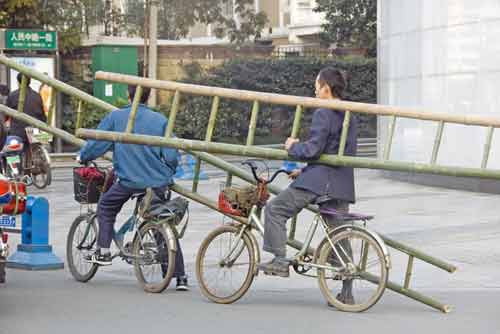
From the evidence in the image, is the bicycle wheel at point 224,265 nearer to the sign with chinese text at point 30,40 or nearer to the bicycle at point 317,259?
the bicycle at point 317,259

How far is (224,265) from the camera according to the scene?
31.1 feet

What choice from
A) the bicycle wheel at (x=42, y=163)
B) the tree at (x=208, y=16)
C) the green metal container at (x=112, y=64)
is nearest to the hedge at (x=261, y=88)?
the green metal container at (x=112, y=64)

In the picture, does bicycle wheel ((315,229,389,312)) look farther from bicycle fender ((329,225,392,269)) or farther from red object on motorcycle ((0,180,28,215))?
red object on motorcycle ((0,180,28,215))

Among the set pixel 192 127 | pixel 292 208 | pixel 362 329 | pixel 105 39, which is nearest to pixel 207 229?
pixel 292 208

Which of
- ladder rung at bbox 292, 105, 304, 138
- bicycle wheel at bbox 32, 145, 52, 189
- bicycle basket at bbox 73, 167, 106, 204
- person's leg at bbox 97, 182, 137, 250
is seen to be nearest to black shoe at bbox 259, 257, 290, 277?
ladder rung at bbox 292, 105, 304, 138

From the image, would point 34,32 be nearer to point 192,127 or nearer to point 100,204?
point 192,127

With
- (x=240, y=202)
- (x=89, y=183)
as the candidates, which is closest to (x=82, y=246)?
(x=89, y=183)

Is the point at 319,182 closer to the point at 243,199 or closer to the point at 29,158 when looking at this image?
the point at 243,199

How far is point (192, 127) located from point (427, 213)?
69.0 feet

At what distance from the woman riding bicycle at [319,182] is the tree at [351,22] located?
120 ft

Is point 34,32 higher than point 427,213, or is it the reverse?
point 34,32

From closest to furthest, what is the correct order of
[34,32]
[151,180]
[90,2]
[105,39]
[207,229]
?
[151,180]
[207,229]
[34,32]
[90,2]
[105,39]

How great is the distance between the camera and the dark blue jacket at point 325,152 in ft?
29.2

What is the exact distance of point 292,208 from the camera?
9172 mm
